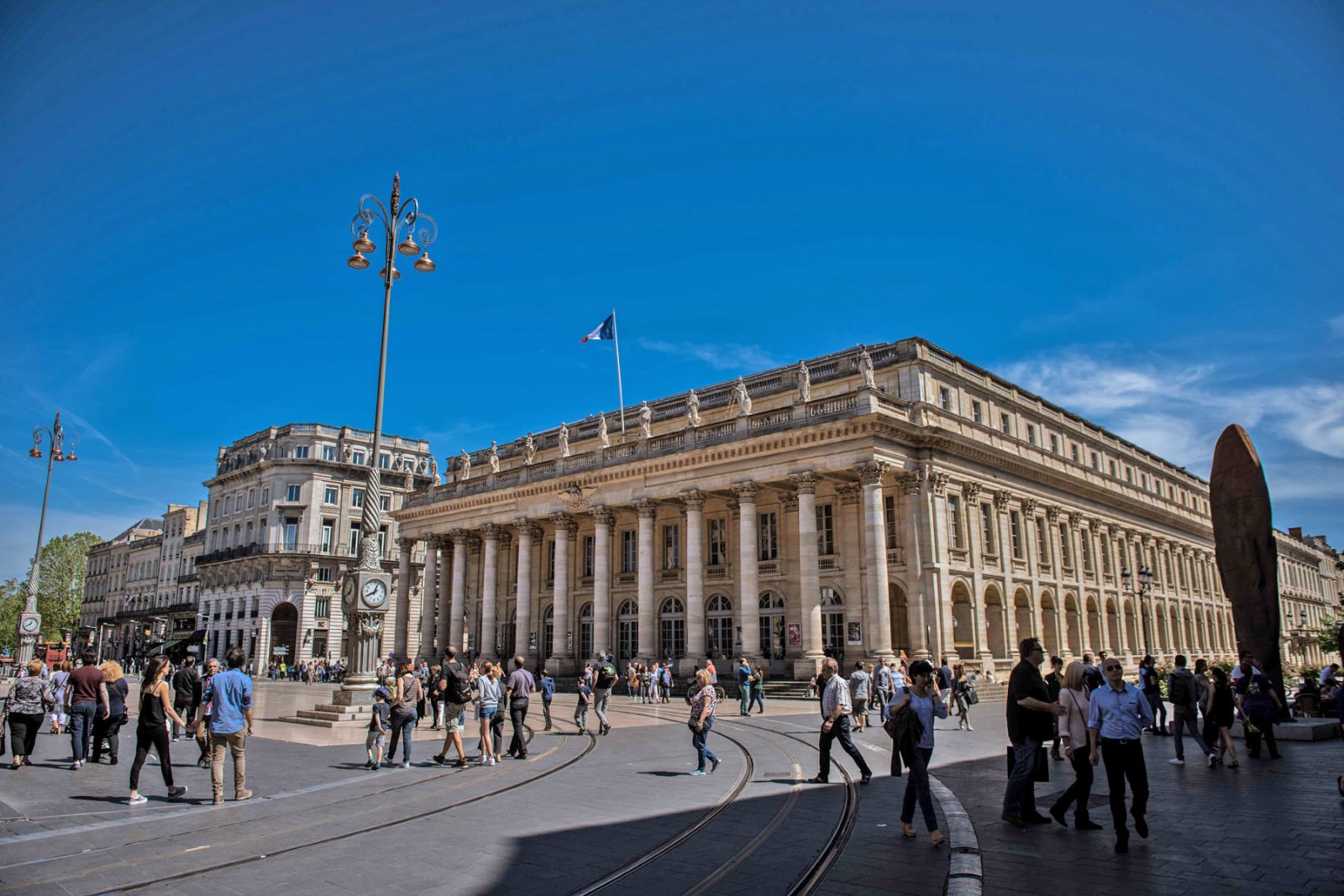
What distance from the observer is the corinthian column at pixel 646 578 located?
38.8 metres

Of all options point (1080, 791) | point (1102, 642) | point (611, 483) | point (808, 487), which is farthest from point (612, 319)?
point (1080, 791)

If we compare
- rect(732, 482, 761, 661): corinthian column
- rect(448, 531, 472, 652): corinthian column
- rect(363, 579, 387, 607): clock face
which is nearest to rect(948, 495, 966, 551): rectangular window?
rect(732, 482, 761, 661): corinthian column

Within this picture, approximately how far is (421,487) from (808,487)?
47.0 metres

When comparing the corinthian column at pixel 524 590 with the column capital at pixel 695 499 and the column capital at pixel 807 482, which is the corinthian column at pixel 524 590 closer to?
the column capital at pixel 695 499

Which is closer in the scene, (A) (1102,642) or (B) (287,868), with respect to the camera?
(B) (287,868)

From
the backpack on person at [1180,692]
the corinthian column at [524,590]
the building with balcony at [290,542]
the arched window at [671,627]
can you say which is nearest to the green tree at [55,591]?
the building with balcony at [290,542]

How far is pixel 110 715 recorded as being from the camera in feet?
45.1

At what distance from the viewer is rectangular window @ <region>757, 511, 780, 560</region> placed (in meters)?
38.8

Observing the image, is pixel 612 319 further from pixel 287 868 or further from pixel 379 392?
pixel 287 868

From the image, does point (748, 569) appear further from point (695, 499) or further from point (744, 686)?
point (744, 686)

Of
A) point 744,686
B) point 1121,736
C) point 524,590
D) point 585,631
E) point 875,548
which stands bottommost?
point 744,686

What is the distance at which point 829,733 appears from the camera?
37.9 feet

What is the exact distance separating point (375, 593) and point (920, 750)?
1364 centimetres

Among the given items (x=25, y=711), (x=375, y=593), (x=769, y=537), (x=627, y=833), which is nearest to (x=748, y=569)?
(x=769, y=537)
